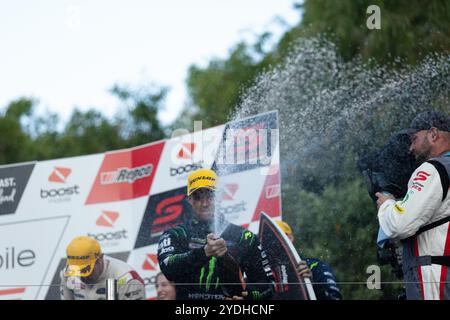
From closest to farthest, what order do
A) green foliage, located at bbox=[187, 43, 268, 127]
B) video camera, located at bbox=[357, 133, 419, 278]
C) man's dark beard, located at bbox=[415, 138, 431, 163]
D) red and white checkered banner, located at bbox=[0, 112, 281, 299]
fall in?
1. man's dark beard, located at bbox=[415, 138, 431, 163]
2. video camera, located at bbox=[357, 133, 419, 278]
3. red and white checkered banner, located at bbox=[0, 112, 281, 299]
4. green foliage, located at bbox=[187, 43, 268, 127]

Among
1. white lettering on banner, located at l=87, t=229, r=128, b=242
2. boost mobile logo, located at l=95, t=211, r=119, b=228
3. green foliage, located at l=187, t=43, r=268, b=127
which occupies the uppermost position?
green foliage, located at l=187, t=43, r=268, b=127

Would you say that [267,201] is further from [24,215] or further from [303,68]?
[303,68]

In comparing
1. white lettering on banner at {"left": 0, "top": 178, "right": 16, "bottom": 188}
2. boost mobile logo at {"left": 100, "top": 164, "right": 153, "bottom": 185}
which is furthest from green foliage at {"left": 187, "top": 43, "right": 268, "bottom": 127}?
white lettering on banner at {"left": 0, "top": 178, "right": 16, "bottom": 188}

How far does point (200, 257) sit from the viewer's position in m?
4.60

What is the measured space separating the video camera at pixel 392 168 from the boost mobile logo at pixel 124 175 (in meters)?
3.31

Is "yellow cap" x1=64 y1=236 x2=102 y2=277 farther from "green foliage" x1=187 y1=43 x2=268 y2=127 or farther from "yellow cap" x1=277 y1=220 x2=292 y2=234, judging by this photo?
"green foliage" x1=187 y1=43 x2=268 y2=127

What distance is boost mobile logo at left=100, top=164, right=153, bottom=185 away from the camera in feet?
25.0

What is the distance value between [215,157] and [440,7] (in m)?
5.90

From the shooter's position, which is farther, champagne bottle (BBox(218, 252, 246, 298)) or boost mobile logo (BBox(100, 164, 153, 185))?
boost mobile logo (BBox(100, 164, 153, 185))

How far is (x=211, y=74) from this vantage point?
18.0 metres

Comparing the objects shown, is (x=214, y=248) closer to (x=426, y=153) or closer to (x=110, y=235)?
(x=426, y=153)

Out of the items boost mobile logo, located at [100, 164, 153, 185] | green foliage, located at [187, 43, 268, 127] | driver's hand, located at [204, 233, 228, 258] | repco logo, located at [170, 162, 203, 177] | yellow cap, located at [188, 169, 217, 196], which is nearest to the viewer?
driver's hand, located at [204, 233, 228, 258]

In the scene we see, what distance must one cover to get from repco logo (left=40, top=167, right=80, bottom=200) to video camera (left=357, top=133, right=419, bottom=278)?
12.3ft

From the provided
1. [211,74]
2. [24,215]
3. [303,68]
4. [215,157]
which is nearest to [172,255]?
[215,157]
